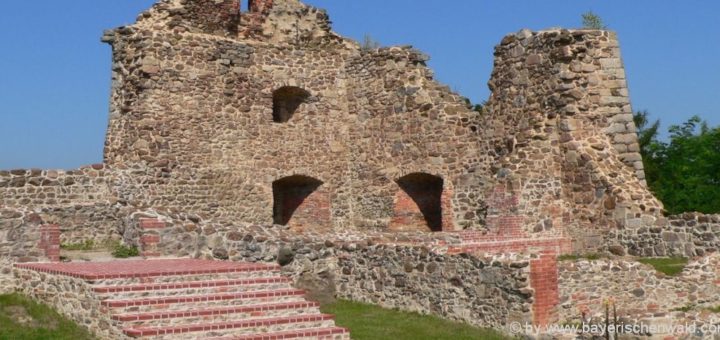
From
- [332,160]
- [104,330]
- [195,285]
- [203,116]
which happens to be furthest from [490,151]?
[104,330]

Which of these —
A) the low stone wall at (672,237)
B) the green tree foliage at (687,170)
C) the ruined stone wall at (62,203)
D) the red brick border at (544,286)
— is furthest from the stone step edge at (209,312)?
the green tree foliage at (687,170)

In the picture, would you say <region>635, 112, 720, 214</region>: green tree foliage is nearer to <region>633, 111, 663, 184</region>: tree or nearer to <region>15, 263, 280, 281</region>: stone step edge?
<region>633, 111, 663, 184</region>: tree

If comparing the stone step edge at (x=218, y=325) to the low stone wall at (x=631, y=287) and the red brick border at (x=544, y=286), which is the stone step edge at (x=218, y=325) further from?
the low stone wall at (x=631, y=287)

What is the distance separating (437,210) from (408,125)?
2.08m

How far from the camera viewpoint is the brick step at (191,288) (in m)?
11.1

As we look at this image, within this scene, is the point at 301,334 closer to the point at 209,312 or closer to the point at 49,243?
the point at 209,312

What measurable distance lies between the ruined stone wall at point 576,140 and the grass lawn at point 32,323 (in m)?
9.89

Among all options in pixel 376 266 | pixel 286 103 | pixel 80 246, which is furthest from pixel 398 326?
pixel 286 103

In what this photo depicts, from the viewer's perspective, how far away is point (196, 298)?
11.4m

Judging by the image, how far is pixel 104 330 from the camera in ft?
35.2

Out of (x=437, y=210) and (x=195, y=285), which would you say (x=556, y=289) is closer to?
(x=195, y=285)

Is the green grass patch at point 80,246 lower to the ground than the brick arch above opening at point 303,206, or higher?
lower

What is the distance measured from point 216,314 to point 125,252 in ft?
16.8

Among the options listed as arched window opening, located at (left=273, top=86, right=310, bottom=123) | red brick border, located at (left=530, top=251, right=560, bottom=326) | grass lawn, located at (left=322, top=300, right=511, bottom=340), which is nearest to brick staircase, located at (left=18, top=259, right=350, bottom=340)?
grass lawn, located at (left=322, top=300, right=511, bottom=340)
